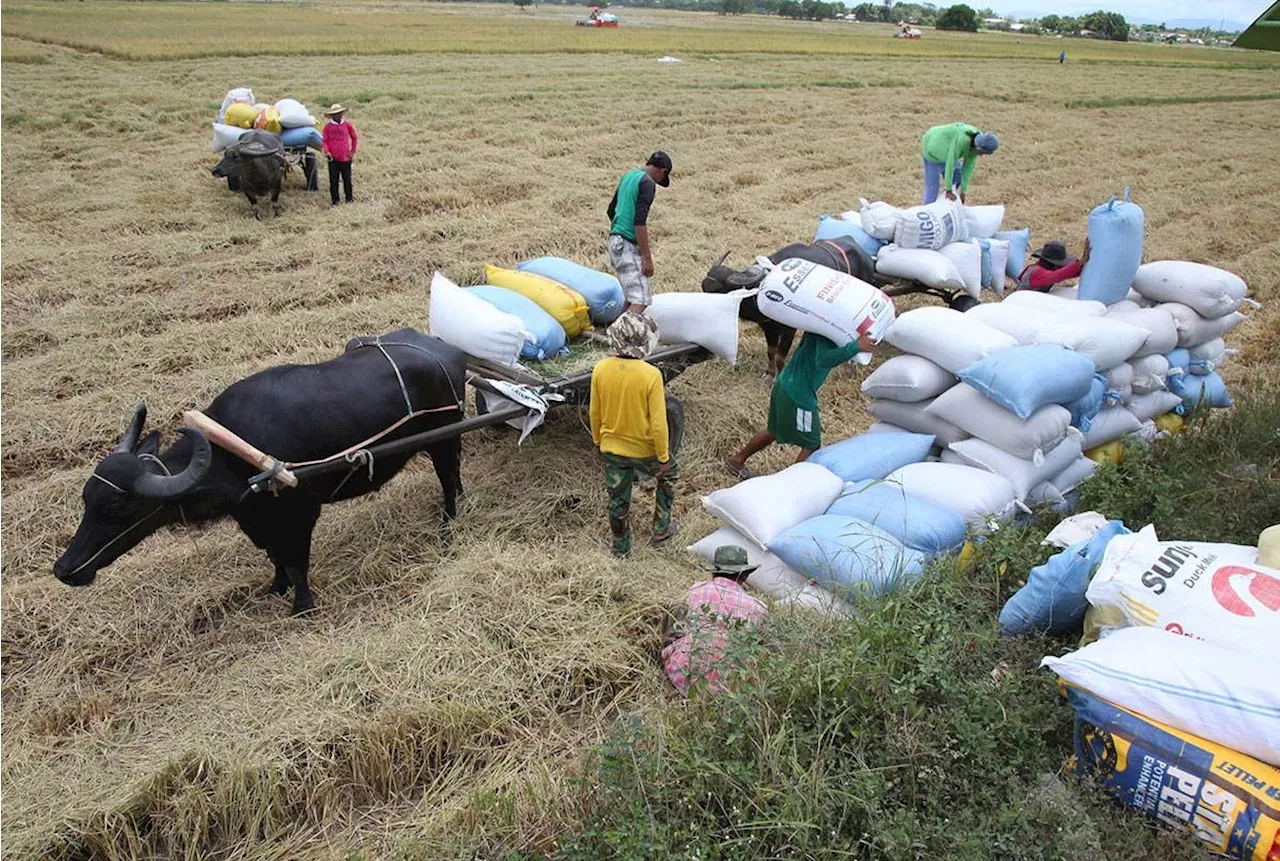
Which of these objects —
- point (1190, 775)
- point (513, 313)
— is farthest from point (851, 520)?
point (513, 313)

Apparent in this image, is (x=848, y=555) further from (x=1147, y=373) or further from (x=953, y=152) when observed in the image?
(x=953, y=152)

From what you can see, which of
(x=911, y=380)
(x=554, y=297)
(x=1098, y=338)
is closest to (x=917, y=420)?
(x=911, y=380)

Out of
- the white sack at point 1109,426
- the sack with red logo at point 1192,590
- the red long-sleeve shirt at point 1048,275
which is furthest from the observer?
the red long-sleeve shirt at point 1048,275

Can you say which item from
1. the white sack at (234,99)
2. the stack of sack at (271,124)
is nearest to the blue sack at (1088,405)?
the stack of sack at (271,124)

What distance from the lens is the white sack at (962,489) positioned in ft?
14.6

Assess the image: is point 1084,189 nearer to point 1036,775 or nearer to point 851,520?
point 851,520

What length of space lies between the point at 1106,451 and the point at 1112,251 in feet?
4.82

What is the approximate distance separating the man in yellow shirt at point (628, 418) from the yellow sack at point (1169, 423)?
359cm

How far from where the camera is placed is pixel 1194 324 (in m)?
6.14

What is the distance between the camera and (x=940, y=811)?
109 inches

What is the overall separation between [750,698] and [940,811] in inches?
26.4

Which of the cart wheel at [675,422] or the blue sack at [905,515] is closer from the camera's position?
the blue sack at [905,515]

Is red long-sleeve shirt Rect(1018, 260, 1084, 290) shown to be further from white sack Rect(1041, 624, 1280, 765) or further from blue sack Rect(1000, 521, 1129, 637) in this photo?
white sack Rect(1041, 624, 1280, 765)

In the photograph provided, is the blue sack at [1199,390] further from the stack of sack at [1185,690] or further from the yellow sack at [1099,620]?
the yellow sack at [1099,620]
